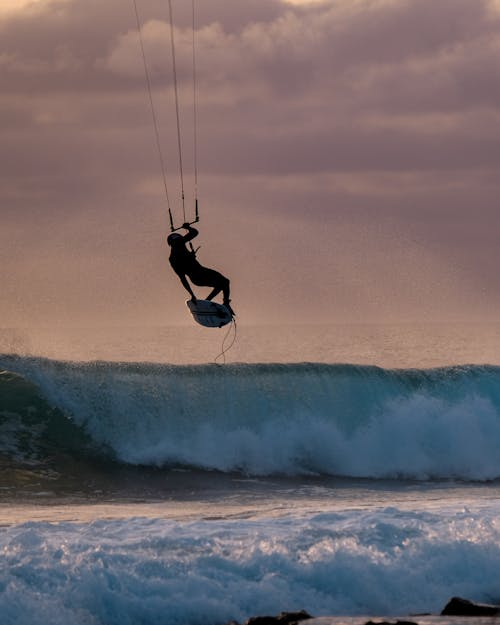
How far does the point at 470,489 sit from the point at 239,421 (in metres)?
5.75

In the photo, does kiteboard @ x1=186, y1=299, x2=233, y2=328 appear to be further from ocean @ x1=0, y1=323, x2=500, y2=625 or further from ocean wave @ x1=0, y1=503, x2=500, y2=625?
ocean wave @ x1=0, y1=503, x2=500, y2=625

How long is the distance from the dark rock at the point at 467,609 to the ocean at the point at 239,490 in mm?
1606

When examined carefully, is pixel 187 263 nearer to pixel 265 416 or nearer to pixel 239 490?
pixel 239 490

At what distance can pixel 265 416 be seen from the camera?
2778 centimetres

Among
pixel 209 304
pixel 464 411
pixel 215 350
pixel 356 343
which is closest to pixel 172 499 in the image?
pixel 209 304

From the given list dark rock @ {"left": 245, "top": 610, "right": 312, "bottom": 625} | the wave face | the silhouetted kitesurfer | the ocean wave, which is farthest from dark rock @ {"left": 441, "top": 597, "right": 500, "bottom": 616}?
the wave face

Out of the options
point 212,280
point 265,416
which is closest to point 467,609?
point 212,280

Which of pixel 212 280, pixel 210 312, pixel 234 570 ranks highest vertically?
pixel 212 280

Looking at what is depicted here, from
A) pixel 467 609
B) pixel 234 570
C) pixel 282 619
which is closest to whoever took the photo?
pixel 282 619

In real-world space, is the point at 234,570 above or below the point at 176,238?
below

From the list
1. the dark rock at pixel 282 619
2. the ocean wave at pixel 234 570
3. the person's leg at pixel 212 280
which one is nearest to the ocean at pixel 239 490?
the ocean wave at pixel 234 570

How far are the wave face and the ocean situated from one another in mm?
50

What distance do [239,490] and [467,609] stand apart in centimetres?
1149

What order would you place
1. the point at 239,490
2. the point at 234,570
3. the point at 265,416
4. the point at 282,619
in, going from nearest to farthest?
the point at 282,619
the point at 234,570
the point at 239,490
the point at 265,416
